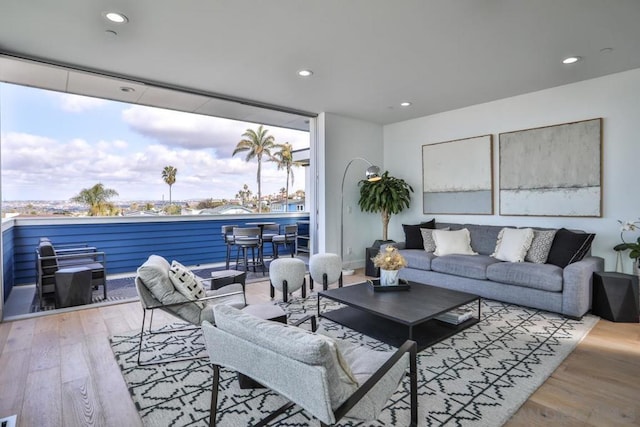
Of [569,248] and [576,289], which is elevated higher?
[569,248]

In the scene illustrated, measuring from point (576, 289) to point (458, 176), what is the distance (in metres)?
2.54

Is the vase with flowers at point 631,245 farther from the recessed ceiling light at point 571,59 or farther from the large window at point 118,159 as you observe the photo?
the large window at point 118,159

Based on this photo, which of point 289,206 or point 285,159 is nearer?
point 289,206

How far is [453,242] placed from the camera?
487 cm

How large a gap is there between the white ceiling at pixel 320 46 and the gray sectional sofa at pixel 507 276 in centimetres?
203

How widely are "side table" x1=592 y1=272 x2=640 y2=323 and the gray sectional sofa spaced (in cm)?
11

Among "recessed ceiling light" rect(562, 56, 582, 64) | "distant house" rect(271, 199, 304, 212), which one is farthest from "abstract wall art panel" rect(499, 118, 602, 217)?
"distant house" rect(271, 199, 304, 212)

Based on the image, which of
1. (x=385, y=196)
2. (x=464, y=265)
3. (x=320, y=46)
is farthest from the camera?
(x=385, y=196)

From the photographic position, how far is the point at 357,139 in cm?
628

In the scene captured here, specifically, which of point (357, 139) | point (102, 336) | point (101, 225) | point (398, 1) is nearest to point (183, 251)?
point (101, 225)

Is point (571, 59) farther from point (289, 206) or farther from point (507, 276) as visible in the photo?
point (289, 206)

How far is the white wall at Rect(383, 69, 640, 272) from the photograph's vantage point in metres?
3.98

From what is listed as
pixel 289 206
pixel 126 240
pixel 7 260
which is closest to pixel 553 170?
pixel 289 206

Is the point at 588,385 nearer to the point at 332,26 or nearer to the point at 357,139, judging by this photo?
the point at 332,26
